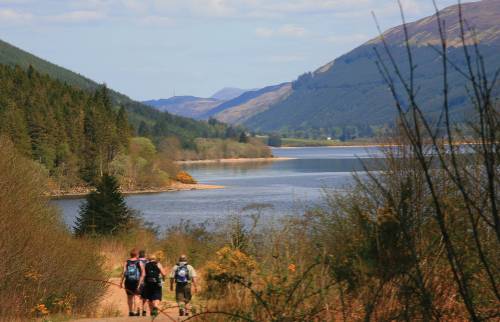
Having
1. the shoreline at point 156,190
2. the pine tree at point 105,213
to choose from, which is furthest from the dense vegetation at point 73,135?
the pine tree at point 105,213

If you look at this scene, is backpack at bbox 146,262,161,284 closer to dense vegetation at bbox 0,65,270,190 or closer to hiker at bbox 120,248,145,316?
hiker at bbox 120,248,145,316

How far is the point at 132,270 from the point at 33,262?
2988 millimetres

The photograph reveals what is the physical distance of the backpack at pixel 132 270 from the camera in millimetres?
16688

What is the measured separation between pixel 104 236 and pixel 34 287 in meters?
20.1

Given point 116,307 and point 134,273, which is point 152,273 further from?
point 116,307

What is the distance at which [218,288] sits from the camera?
9.02m

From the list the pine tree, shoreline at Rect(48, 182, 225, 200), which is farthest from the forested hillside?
the pine tree

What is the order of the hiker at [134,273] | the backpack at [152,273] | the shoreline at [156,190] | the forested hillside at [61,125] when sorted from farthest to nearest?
the forested hillside at [61,125]
the shoreline at [156,190]
the hiker at [134,273]
the backpack at [152,273]

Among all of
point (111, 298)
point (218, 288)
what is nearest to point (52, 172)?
point (111, 298)

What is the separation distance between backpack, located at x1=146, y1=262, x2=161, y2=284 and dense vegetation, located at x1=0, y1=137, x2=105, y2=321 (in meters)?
1.37

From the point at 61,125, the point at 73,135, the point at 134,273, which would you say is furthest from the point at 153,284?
the point at 73,135

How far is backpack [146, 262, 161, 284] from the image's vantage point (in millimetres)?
16344

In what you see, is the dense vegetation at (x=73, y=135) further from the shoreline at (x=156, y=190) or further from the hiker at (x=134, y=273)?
the hiker at (x=134, y=273)

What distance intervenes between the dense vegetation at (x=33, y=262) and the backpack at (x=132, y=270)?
1198 mm
